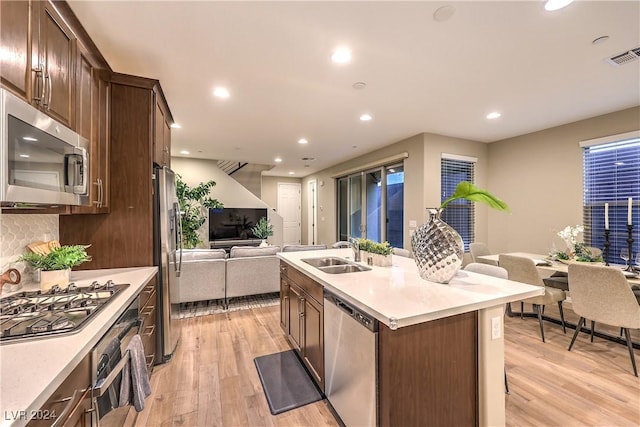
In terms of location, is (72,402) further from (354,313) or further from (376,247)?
(376,247)

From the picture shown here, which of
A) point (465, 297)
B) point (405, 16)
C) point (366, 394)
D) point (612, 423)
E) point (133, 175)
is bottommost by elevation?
point (612, 423)

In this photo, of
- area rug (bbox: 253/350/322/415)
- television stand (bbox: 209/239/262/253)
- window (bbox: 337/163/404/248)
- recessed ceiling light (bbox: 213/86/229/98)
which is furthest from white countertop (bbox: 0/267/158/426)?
television stand (bbox: 209/239/262/253)

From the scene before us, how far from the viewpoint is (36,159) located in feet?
4.31

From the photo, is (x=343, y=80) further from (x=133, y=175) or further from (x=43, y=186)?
(x=43, y=186)

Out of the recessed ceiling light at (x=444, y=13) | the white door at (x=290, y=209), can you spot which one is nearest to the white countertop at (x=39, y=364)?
the recessed ceiling light at (x=444, y=13)

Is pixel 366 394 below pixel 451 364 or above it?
below

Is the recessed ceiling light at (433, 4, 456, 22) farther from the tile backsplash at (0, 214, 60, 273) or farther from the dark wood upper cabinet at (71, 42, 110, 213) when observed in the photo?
the tile backsplash at (0, 214, 60, 273)

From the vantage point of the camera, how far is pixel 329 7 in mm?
1719

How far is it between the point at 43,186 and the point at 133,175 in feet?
3.36

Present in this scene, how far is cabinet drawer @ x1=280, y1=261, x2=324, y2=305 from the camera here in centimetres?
A: 200

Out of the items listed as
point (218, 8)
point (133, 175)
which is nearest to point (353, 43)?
point (218, 8)

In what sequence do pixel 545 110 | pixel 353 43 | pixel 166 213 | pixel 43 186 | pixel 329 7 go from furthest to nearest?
pixel 545 110, pixel 166 213, pixel 353 43, pixel 329 7, pixel 43 186

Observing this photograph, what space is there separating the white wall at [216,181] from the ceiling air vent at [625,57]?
6.70m

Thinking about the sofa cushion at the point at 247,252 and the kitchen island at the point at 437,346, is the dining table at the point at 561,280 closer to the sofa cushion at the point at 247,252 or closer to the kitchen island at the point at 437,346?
the kitchen island at the point at 437,346
